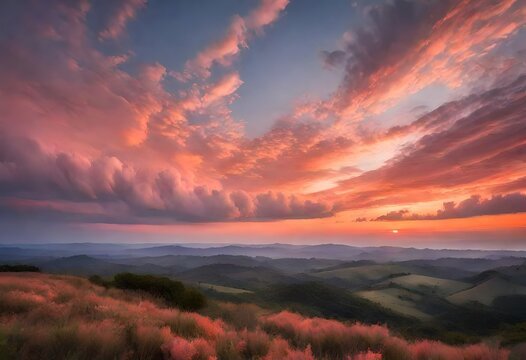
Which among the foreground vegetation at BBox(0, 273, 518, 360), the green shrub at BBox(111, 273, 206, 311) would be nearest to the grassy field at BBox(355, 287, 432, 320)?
the green shrub at BBox(111, 273, 206, 311)

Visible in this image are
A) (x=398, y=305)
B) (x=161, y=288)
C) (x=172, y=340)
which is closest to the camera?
(x=172, y=340)

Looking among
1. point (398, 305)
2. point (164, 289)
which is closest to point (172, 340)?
point (164, 289)

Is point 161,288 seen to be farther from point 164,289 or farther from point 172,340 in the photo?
point 172,340

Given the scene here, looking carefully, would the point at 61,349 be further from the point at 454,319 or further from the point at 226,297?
the point at 454,319

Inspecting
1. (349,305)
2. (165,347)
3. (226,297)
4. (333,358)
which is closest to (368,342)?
(333,358)

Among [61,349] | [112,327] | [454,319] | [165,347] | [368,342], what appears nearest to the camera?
[61,349]

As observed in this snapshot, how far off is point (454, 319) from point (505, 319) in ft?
96.3

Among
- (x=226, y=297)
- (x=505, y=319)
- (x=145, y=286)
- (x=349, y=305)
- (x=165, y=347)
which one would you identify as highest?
(x=165, y=347)

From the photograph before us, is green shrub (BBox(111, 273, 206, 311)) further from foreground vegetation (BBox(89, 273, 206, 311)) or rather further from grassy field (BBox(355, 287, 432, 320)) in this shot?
grassy field (BBox(355, 287, 432, 320))

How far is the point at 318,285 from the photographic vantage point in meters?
196

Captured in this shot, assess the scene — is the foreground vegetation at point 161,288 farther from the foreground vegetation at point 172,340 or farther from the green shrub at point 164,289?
the foreground vegetation at point 172,340

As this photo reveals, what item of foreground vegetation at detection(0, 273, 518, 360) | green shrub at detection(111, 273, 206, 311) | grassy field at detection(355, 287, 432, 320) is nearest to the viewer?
foreground vegetation at detection(0, 273, 518, 360)

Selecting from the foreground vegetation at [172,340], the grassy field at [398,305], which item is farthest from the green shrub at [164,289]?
the grassy field at [398,305]

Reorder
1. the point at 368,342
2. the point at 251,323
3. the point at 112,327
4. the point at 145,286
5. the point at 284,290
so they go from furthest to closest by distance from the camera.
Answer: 1. the point at 284,290
2. the point at 145,286
3. the point at 251,323
4. the point at 368,342
5. the point at 112,327
